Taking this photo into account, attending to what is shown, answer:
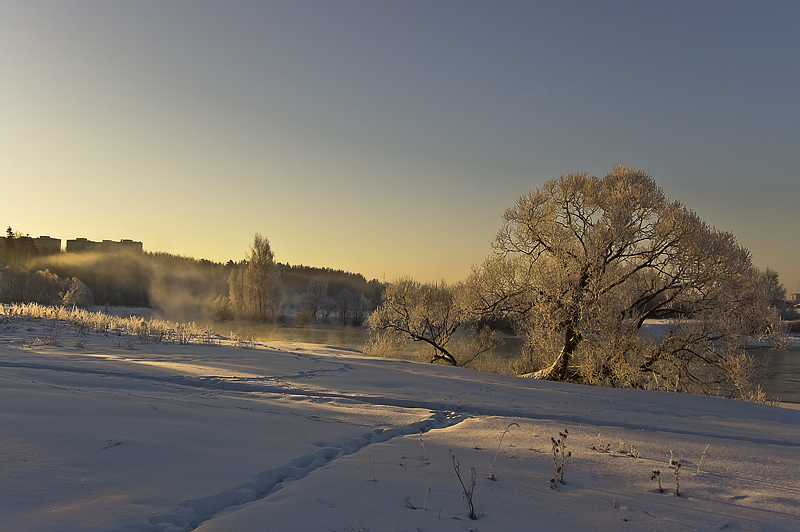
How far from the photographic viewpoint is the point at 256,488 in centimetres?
346

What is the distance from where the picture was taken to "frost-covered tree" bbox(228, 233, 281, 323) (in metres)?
58.3

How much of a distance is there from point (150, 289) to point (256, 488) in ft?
286

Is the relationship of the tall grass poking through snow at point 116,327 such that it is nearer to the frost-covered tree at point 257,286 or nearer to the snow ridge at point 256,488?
the snow ridge at point 256,488

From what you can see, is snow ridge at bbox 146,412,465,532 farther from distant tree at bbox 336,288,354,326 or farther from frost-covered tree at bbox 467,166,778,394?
distant tree at bbox 336,288,354,326

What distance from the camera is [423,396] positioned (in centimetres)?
845

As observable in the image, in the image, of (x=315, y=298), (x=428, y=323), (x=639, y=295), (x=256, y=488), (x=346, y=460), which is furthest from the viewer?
(x=315, y=298)

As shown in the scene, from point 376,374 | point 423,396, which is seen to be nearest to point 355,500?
point 423,396

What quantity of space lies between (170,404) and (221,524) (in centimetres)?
339

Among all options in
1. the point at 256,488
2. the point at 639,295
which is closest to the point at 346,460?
the point at 256,488

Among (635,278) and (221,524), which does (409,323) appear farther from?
(221,524)

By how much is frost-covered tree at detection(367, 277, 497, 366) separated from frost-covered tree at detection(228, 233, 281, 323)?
36364 mm

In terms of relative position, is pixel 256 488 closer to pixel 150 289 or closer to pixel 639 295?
pixel 639 295

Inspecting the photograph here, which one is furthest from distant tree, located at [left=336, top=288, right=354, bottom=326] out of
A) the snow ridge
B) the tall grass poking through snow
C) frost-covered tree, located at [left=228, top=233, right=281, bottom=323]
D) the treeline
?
the snow ridge

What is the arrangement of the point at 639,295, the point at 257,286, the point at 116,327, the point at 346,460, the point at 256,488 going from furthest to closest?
the point at 257,286
the point at 116,327
the point at 639,295
the point at 346,460
the point at 256,488
